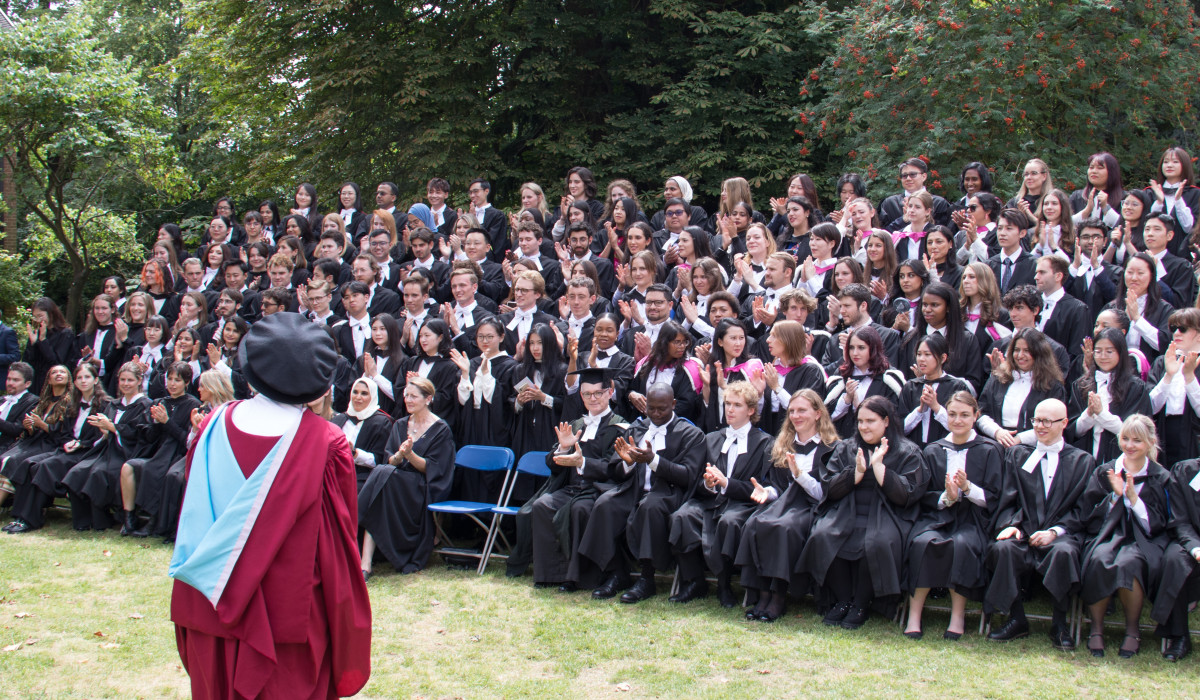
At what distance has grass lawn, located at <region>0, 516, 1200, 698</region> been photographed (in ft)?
16.9

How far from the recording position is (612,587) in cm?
700

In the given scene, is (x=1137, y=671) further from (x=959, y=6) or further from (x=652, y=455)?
(x=959, y=6)

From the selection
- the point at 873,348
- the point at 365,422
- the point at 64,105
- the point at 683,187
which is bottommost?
the point at 365,422

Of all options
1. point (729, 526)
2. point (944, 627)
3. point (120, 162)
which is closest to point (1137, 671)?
point (944, 627)

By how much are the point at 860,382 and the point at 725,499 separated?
135cm

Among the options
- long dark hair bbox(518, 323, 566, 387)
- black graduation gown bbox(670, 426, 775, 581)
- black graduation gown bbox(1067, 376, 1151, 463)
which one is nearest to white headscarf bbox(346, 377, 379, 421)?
A: long dark hair bbox(518, 323, 566, 387)

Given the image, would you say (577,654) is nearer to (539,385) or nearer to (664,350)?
(664,350)

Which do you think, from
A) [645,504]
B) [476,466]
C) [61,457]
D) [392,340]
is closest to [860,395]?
[645,504]

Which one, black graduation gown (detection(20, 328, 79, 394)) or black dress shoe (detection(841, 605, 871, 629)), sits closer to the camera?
black dress shoe (detection(841, 605, 871, 629))

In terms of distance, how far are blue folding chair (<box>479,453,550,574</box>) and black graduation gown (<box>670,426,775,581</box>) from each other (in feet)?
4.89

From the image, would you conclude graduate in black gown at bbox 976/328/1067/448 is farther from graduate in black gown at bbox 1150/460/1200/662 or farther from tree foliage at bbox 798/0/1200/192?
tree foliage at bbox 798/0/1200/192

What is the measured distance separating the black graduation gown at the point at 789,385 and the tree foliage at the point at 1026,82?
5.03 m

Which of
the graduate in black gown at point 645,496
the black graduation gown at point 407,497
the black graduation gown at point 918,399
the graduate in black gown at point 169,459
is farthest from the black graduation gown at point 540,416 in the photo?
the black graduation gown at point 918,399

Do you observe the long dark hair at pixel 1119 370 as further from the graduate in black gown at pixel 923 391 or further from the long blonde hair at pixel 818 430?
the long blonde hair at pixel 818 430
